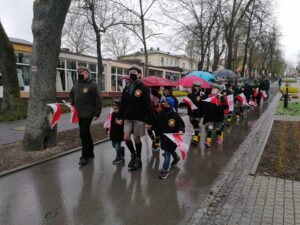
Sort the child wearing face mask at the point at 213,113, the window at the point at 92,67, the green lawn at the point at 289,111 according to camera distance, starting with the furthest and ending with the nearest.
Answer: the window at the point at 92,67 < the green lawn at the point at 289,111 < the child wearing face mask at the point at 213,113

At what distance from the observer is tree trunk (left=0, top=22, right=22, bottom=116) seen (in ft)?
38.9

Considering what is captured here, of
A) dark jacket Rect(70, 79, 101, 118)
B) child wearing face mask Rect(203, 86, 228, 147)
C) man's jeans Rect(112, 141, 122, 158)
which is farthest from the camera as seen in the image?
child wearing face mask Rect(203, 86, 228, 147)

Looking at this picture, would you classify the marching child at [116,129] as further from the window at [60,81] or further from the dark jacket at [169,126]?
the window at [60,81]

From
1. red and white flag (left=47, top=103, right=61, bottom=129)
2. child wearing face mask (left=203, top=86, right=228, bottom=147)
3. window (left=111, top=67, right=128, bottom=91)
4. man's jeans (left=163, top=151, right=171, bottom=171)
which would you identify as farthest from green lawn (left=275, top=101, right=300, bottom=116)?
window (left=111, top=67, right=128, bottom=91)

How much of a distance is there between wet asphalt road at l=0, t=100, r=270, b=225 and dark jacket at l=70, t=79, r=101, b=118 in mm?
1166

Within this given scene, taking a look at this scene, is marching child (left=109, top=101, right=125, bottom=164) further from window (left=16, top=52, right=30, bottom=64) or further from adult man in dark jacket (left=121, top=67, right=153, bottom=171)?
window (left=16, top=52, right=30, bottom=64)

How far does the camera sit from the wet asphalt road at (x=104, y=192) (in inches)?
144

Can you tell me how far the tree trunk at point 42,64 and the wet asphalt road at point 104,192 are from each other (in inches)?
44.0

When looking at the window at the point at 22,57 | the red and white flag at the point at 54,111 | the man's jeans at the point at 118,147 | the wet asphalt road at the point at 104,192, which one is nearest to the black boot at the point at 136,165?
the wet asphalt road at the point at 104,192

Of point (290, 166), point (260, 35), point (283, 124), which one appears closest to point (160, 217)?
point (290, 166)

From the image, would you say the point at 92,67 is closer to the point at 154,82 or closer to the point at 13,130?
the point at 13,130

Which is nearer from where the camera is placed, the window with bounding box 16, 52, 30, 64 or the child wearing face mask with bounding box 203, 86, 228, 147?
the child wearing face mask with bounding box 203, 86, 228, 147

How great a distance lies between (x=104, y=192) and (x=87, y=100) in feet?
6.81

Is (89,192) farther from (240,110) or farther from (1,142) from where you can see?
(240,110)
